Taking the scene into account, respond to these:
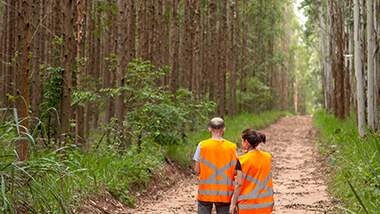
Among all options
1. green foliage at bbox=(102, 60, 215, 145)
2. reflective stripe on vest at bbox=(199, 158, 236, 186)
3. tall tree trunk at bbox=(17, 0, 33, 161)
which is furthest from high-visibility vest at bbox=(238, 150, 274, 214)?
green foliage at bbox=(102, 60, 215, 145)

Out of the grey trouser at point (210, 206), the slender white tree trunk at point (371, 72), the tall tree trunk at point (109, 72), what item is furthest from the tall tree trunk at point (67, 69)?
the tall tree trunk at point (109, 72)

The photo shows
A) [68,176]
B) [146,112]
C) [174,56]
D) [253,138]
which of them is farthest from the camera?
[174,56]

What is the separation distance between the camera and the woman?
18.6 feet

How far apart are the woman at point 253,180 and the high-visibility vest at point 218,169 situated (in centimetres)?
33

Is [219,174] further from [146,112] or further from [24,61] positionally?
[146,112]

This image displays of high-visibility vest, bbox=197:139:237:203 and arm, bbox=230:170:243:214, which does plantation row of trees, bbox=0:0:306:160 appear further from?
arm, bbox=230:170:243:214

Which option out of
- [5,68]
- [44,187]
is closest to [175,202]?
[44,187]

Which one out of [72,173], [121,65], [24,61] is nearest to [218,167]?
[72,173]

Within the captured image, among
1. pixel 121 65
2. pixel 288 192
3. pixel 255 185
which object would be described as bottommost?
pixel 288 192

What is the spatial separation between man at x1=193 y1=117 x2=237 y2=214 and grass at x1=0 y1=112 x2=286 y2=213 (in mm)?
1476

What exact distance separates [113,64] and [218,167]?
10.6 metres

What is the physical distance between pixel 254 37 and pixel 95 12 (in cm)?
1927

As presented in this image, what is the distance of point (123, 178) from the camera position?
1032cm

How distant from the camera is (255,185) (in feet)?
18.6
